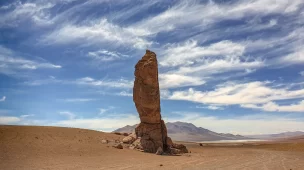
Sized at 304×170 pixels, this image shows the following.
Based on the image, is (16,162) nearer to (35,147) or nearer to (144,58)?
(35,147)

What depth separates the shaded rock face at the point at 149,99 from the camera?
2853 centimetres

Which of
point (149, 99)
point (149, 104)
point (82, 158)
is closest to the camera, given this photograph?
point (82, 158)

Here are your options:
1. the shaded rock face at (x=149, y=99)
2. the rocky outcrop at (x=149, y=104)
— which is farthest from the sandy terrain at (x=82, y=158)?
the shaded rock face at (x=149, y=99)

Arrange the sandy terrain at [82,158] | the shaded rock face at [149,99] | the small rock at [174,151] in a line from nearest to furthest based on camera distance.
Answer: the sandy terrain at [82,158] → the small rock at [174,151] → the shaded rock face at [149,99]

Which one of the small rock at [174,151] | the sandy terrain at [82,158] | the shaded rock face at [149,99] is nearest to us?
the sandy terrain at [82,158]

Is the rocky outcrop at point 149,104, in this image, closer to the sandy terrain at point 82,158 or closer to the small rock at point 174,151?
the small rock at point 174,151

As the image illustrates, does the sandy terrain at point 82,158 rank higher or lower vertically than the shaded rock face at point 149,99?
lower

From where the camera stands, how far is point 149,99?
2862cm

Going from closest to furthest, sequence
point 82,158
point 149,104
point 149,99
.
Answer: point 82,158 → point 149,99 → point 149,104

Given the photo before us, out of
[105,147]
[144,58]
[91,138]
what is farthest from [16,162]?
[144,58]

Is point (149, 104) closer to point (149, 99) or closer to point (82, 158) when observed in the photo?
point (149, 99)

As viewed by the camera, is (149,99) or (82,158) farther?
(149,99)

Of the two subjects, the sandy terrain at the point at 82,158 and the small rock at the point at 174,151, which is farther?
the small rock at the point at 174,151

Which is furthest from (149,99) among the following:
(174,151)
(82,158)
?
(82,158)
